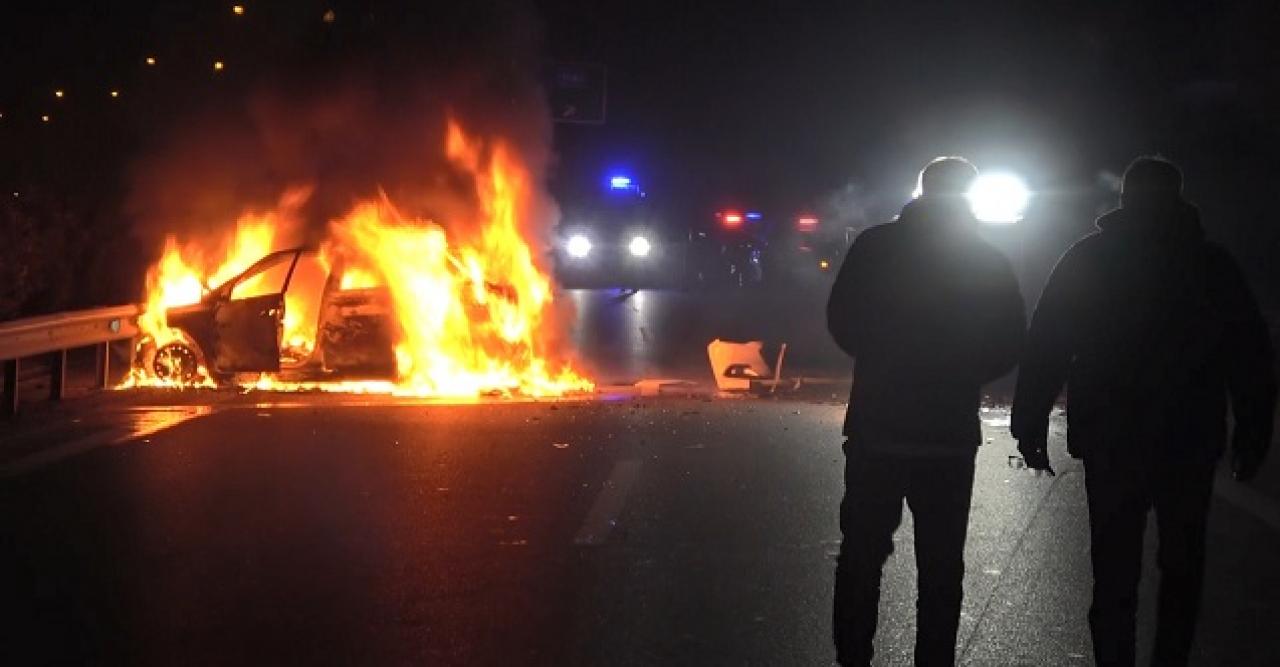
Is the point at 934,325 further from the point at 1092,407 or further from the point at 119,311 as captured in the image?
the point at 119,311

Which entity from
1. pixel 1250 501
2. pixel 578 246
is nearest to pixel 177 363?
pixel 1250 501

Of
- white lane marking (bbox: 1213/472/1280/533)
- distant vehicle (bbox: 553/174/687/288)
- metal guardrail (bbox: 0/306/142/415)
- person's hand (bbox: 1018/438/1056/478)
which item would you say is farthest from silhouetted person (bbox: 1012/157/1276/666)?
distant vehicle (bbox: 553/174/687/288)

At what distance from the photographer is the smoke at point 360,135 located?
16.6 metres

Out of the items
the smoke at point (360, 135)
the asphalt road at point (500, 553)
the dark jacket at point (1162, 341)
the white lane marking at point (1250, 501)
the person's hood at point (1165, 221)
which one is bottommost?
the asphalt road at point (500, 553)

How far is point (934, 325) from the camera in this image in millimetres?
5348

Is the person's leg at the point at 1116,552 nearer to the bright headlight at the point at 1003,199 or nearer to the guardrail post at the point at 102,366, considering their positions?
the guardrail post at the point at 102,366

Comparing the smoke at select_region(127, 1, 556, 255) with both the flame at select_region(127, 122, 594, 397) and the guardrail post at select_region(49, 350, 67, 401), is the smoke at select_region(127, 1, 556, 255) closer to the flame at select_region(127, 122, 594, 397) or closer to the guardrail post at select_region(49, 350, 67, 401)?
the flame at select_region(127, 122, 594, 397)

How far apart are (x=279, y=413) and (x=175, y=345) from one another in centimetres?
248

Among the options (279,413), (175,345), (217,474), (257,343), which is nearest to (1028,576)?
(217,474)

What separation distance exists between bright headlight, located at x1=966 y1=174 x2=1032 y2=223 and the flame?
10044 mm

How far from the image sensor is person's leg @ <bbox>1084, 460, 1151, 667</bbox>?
520cm

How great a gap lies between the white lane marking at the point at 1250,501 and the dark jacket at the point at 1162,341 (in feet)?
13.4

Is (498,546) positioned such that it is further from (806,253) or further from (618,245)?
(806,253)

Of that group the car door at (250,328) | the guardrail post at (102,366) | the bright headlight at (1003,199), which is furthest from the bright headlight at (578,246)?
the car door at (250,328)
